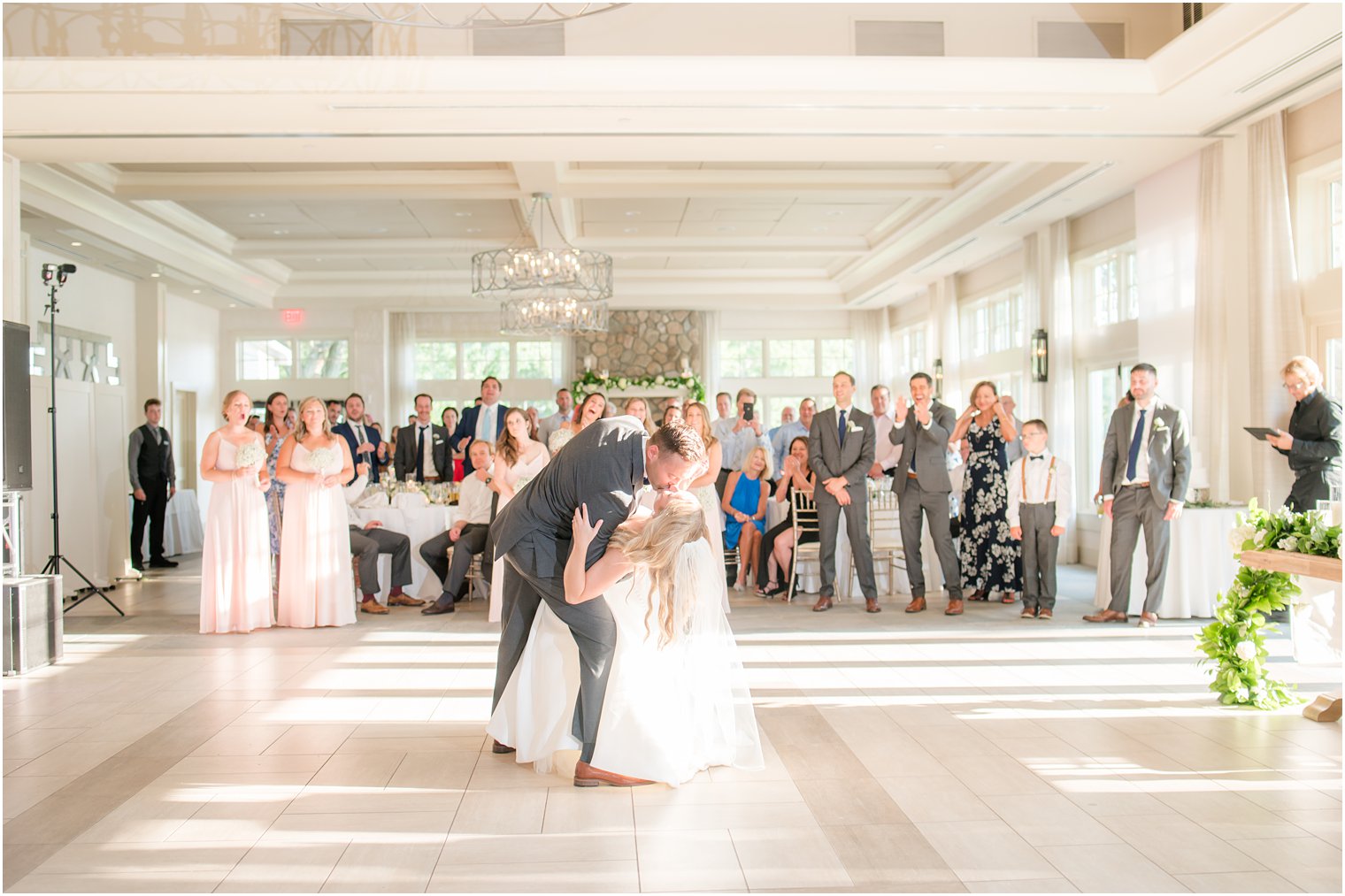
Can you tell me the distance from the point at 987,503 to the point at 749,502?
1927 mm

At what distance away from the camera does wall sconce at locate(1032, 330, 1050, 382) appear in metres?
11.2

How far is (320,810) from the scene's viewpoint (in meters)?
3.51

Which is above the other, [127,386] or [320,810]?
[127,386]

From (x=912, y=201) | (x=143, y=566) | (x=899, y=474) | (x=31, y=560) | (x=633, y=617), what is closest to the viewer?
(x=633, y=617)

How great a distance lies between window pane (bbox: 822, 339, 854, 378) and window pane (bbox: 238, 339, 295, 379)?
28.4 feet

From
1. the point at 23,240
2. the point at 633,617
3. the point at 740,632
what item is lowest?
the point at 740,632

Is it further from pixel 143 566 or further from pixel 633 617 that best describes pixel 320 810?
pixel 143 566

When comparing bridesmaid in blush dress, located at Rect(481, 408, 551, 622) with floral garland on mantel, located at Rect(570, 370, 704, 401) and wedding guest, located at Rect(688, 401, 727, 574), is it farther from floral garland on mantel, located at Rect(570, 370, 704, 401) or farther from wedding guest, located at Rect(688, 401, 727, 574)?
floral garland on mantel, located at Rect(570, 370, 704, 401)

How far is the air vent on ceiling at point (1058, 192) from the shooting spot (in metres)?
8.94

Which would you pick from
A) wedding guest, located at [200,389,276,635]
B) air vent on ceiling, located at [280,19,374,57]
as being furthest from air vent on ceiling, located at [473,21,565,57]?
wedding guest, located at [200,389,276,635]

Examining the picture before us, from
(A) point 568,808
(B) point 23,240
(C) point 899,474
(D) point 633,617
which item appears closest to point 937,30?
(C) point 899,474

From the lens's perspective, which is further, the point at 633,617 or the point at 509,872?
the point at 633,617

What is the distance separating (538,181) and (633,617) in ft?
23.0

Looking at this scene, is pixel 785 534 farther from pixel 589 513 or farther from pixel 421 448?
pixel 589 513
